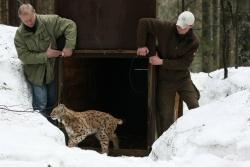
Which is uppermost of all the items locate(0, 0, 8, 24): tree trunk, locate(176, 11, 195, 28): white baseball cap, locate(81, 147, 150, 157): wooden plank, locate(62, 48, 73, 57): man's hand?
locate(0, 0, 8, 24): tree trunk

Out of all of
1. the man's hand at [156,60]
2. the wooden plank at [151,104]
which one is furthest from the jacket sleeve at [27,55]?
the wooden plank at [151,104]

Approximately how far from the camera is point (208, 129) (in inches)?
199

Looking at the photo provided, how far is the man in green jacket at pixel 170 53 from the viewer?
8008 millimetres

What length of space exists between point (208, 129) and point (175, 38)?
3214mm

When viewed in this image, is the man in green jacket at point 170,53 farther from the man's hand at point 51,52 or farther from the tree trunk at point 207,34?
the tree trunk at point 207,34

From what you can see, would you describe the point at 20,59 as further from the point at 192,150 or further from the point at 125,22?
the point at 192,150

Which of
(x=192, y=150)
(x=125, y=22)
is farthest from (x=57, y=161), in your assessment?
(x=125, y=22)

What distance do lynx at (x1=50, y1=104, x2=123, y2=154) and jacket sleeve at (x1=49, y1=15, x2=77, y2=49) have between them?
3.21 feet

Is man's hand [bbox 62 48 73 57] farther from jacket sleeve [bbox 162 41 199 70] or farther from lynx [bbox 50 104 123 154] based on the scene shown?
jacket sleeve [bbox 162 41 199 70]

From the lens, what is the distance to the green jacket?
25.6 feet

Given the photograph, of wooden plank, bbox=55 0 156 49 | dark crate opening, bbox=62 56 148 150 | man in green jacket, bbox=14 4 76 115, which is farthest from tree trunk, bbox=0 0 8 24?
man in green jacket, bbox=14 4 76 115

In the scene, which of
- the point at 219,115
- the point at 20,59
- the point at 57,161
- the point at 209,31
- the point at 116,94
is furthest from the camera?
the point at 209,31

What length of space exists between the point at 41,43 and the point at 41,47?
0.06 metres

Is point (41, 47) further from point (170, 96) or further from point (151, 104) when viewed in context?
point (170, 96)
